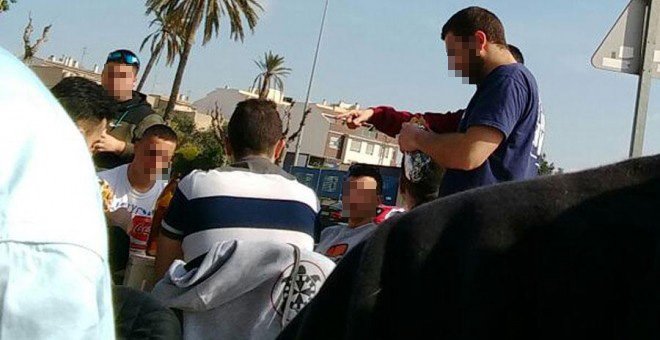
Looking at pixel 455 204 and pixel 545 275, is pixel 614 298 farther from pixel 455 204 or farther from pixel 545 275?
pixel 455 204

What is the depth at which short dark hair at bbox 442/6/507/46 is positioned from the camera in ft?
10.1

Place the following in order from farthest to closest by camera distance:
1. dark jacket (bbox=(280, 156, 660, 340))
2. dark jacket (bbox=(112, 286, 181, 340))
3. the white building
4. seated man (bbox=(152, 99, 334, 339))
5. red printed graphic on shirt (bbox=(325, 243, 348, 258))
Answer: the white building, red printed graphic on shirt (bbox=(325, 243, 348, 258)), seated man (bbox=(152, 99, 334, 339)), dark jacket (bbox=(112, 286, 181, 340)), dark jacket (bbox=(280, 156, 660, 340))

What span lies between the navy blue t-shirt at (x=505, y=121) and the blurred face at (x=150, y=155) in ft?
7.51

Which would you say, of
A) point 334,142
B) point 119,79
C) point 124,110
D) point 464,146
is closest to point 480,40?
point 464,146

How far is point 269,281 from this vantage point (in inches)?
128

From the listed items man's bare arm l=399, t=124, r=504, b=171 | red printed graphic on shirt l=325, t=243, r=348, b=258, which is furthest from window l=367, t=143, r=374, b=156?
man's bare arm l=399, t=124, r=504, b=171

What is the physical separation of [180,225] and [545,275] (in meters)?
2.94

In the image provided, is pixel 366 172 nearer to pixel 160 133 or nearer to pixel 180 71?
pixel 160 133

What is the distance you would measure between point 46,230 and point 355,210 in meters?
A: 3.90

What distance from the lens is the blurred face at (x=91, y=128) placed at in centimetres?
359

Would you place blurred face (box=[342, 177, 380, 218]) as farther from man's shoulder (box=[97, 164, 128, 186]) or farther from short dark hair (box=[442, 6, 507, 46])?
short dark hair (box=[442, 6, 507, 46])

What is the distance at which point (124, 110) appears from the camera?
5.00 meters

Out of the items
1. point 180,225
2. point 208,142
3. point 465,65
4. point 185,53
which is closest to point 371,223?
point 180,225

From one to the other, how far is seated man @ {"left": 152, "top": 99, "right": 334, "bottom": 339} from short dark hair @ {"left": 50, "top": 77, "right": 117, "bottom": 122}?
1.50 ft
